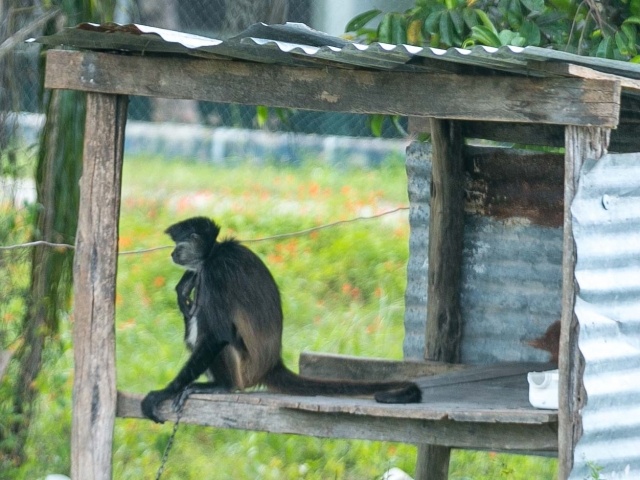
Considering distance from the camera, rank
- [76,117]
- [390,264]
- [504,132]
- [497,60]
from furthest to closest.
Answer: [390,264] < [76,117] < [504,132] < [497,60]

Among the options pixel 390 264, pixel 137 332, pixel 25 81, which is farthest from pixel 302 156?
pixel 25 81

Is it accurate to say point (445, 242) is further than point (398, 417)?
Yes

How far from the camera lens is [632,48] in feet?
17.1

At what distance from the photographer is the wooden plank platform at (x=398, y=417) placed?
407 centimetres

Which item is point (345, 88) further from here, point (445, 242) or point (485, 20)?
point (445, 242)

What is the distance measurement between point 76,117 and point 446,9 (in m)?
2.15

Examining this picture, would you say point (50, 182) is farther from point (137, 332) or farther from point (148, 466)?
point (137, 332)

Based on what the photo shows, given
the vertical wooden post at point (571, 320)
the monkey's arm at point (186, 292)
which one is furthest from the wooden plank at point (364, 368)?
the vertical wooden post at point (571, 320)

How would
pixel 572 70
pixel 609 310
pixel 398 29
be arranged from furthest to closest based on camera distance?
1. pixel 398 29
2. pixel 609 310
3. pixel 572 70

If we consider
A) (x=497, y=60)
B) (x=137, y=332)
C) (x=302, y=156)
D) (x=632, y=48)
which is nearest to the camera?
(x=497, y=60)

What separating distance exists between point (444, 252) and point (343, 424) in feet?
4.80

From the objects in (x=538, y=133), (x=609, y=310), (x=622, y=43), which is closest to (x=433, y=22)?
(x=538, y=133)

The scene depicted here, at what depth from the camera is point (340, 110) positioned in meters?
4.02

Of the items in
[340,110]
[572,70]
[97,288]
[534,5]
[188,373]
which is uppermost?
[534,5]
